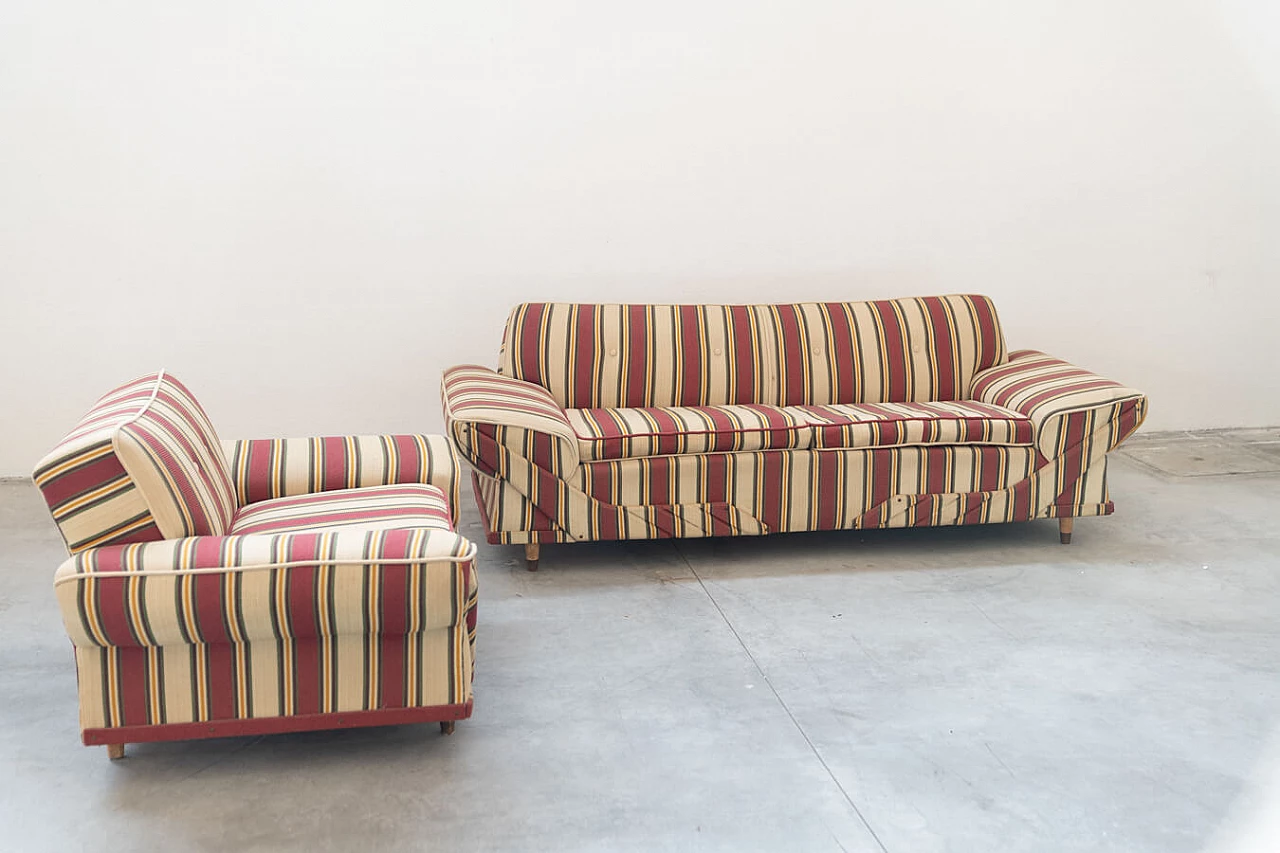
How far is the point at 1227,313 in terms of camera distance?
16.5 feet

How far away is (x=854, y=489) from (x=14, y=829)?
236cm

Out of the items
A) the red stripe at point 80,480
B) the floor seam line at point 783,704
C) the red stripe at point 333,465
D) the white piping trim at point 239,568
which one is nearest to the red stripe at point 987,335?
the floor seam line at point 783,704

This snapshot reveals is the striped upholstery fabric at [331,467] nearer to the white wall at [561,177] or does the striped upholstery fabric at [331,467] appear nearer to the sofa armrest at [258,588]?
the sofa armrest at [258,588]

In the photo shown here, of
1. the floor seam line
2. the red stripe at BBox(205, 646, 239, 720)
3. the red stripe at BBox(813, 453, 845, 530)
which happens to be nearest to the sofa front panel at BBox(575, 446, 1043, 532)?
the red stripe at BBox(813, 453, 845, 530)

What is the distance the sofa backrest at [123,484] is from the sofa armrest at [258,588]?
0.04m

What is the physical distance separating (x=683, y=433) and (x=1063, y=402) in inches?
47.1

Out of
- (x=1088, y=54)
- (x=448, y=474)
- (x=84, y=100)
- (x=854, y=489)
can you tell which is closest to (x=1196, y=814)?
(x=854, y=489)

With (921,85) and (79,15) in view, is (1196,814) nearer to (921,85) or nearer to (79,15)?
(921,85)

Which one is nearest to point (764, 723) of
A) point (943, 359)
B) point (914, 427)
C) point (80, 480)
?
point (914, 427)

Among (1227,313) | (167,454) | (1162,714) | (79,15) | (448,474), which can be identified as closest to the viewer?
(167,454)

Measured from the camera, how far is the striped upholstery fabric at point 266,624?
7.22ft

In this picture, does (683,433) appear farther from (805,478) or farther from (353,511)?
(353,511)

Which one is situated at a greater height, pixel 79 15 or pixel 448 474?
pixel 79 15

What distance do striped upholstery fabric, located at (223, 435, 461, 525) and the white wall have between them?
1366 millimetres
